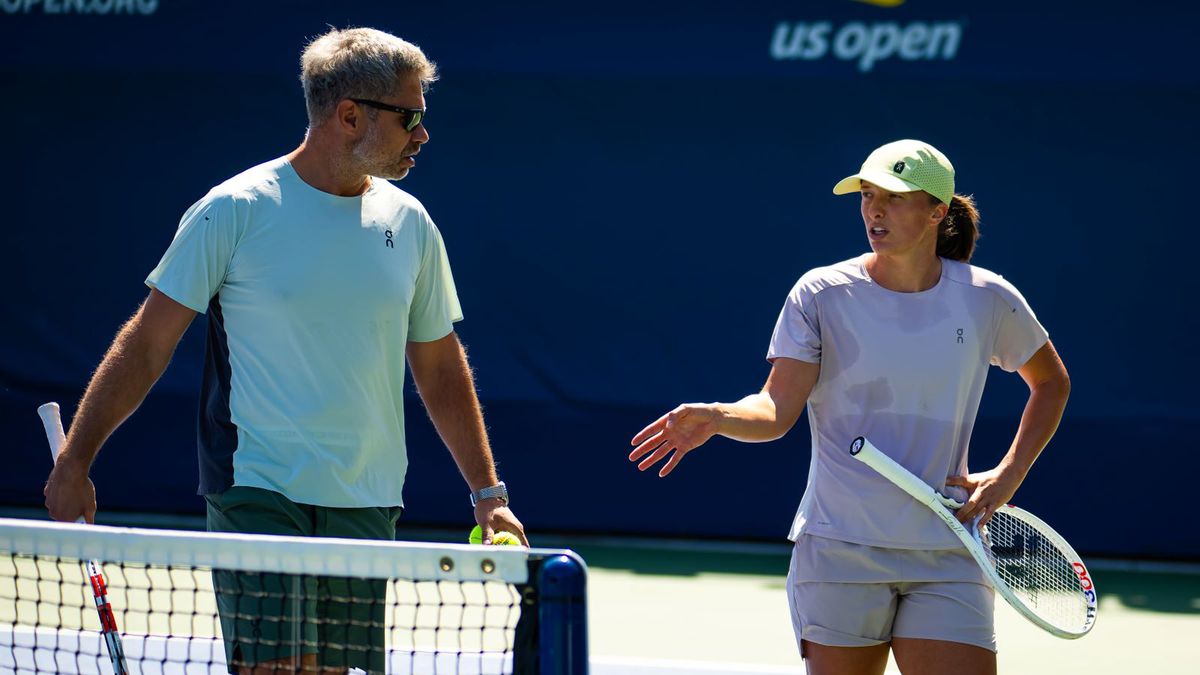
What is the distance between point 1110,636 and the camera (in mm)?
6453

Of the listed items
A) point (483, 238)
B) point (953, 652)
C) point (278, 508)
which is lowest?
point (953, 652)

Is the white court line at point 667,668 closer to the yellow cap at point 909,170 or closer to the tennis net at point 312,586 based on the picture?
the tennis net at point 312,586

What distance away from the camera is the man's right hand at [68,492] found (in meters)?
3.19

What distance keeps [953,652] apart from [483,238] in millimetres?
5056

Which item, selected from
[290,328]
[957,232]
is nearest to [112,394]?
[290,328]

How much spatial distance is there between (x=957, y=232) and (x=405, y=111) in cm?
132

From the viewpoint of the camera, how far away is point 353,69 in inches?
136

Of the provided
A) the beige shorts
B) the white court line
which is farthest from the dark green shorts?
the white court line

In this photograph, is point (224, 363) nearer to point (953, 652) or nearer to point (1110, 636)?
point (953, 652)

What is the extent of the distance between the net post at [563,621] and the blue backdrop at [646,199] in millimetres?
5539

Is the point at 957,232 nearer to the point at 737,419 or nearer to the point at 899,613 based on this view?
the point at 737,419

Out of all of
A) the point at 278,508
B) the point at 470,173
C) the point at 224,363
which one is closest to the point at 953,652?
the point at 278,508

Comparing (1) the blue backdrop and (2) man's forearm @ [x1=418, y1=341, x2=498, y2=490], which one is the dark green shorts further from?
(1) the blue backdrop

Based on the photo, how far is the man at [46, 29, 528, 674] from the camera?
329 centimetres
